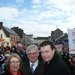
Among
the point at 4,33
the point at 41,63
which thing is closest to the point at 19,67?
the point at 41,63

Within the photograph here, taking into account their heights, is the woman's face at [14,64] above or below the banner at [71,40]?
below

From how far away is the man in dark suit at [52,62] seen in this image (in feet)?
17.4

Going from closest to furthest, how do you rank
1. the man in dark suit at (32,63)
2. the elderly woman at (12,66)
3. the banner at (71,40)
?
the elderly woman at (12,66), the man in dark suit at (32,63), the banner at (71,40)

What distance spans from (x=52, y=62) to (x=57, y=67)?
0.16 m

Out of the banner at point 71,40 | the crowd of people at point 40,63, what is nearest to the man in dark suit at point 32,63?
the crowd of people at point 40,63

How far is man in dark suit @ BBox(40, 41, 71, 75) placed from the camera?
209 inches

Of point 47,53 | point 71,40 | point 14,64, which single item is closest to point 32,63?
point 14,64

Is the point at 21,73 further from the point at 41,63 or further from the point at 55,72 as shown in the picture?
the point at 55,72

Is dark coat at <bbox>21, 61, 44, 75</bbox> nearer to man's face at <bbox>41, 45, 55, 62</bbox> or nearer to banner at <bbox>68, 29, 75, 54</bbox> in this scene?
man's face at <bbox>41, 45, 55, 62</bbox>

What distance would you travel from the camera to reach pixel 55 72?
210 inches

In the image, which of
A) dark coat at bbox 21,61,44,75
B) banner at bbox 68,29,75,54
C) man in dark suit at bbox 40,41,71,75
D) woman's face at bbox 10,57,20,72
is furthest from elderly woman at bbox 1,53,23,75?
banner at bbox 68,29,75,54

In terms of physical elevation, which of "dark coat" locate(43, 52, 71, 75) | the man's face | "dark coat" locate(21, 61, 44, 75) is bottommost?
"dark coat" locate(21, 61, 44, 75)

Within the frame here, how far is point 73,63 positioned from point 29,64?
5.32 meters

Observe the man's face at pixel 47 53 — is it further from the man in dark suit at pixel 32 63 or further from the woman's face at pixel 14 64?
the man in dark suit at pixel 32 63
